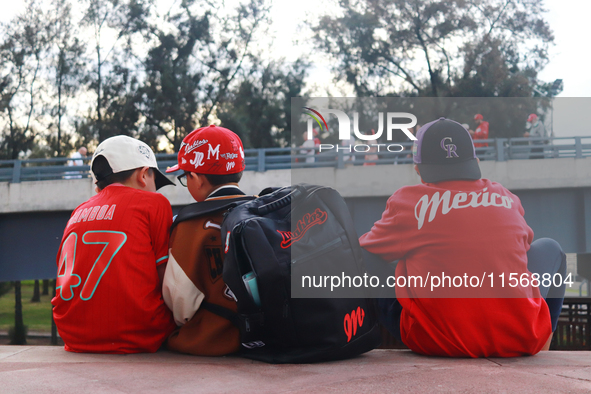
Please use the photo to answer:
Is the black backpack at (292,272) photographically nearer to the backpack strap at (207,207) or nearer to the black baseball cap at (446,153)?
the backpack strap at (207,207)

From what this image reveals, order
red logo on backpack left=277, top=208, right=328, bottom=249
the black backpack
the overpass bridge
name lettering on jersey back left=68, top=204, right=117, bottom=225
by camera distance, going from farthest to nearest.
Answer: the overpass bridge < name lettering on jersey back left=68, top=204, right=117, bottom=225 < red logo on backpack left=277, top=208, right=328, bottom=249 < the black backpack

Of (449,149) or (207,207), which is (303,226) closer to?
(207,207)

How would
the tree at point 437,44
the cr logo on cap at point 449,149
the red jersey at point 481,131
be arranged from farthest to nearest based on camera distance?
the tree at point 437,44 → the red jersey at point 481,131 → the cr logo on cap at point 449,149

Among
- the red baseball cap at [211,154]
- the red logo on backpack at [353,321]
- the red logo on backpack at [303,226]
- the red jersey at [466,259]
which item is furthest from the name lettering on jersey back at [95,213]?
the red jersey at [466,259]

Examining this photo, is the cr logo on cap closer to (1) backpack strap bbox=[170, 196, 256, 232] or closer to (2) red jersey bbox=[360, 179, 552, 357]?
(2) red jersey bbox=[360, 179, 552, 357]

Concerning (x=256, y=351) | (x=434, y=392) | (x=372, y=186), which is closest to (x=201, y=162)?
(x=256, y=351)

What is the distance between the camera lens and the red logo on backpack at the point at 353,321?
2.66 meters

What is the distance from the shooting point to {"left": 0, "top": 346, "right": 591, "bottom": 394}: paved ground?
6.85 feet

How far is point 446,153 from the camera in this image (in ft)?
9.10

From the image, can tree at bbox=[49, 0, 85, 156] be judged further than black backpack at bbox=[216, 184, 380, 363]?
Yes

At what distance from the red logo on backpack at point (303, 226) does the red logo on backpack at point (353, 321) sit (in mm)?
459

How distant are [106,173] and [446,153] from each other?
77.3 inches

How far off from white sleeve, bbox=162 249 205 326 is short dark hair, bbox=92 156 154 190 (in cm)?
65

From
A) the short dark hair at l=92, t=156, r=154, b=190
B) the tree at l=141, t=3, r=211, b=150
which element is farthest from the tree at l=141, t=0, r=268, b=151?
the short dark hair at l=92, t=156, r=154, b=190
